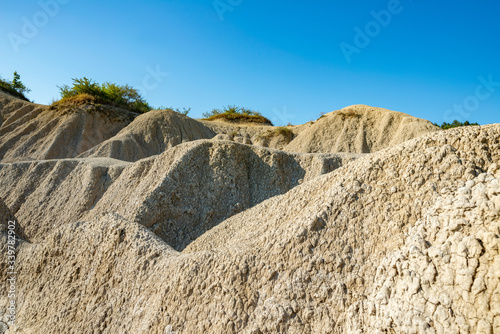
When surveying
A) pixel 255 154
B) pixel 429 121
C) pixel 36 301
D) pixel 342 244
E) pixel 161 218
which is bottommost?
pixel 36 301

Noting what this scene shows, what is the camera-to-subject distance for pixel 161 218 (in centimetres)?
702

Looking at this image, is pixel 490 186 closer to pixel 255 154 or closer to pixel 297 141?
→ pixel 255 154

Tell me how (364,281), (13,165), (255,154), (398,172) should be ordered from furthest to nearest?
1. (13,165)
2. (255,154)
3. (398,172)
4. (364,281)

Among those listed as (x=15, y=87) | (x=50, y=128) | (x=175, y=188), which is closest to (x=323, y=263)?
(x=175, y=188)

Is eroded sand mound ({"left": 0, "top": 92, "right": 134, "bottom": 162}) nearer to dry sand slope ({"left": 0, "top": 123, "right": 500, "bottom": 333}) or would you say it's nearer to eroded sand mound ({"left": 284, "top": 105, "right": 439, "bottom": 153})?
eroded sand mound ({"left": 284, "top": 105, "right": 439, "bottom": 153})

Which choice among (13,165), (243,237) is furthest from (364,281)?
(13,165)

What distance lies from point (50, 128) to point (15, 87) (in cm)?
917

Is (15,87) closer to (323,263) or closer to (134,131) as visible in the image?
(134,131)

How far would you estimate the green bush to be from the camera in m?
25.6

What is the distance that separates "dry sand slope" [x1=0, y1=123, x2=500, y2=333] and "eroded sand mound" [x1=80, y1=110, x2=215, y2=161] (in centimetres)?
1440

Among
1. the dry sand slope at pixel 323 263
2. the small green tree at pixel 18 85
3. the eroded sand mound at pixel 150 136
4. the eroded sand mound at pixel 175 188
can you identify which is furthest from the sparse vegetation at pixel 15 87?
the dry sand slope at pixel 323 263

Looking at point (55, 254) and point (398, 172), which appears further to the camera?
point (55, 254)

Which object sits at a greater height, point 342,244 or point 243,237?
point 342,244

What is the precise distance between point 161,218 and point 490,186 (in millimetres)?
5670
